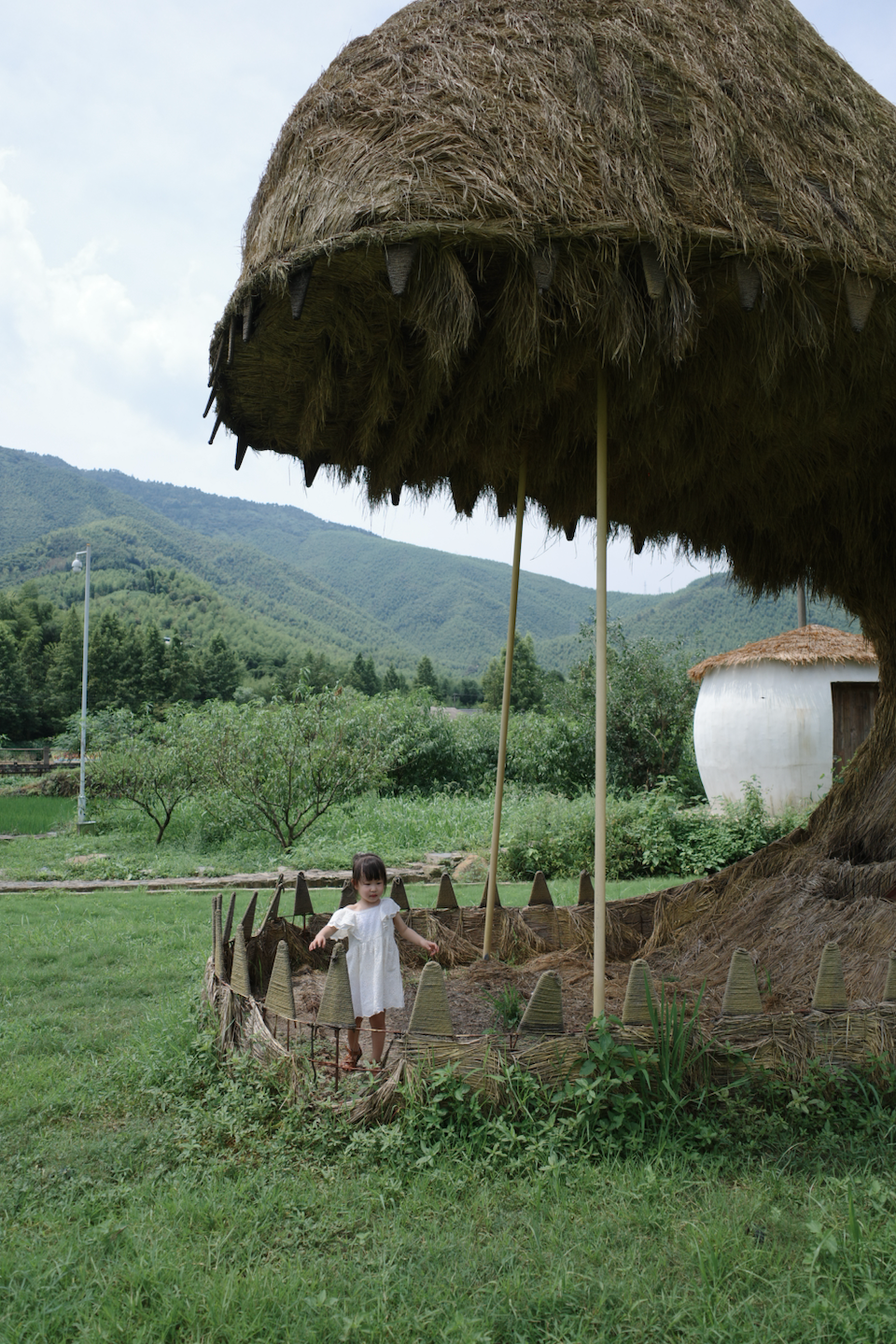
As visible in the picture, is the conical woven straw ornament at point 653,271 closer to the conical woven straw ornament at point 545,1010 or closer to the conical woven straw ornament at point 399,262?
the conical woven straw ornament at point 399,262

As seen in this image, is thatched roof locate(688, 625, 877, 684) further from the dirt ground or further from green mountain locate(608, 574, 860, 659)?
green mountain locate(608, 574, 860, 659)

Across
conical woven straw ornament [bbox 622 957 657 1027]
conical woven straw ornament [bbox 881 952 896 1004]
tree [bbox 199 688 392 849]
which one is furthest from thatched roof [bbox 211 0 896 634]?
tree [bbox 199 688 392 849]

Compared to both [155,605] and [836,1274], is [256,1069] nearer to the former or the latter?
[836,1274]

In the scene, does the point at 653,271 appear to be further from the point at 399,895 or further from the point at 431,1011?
the point at 399,895

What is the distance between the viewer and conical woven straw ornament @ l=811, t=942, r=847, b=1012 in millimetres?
2703

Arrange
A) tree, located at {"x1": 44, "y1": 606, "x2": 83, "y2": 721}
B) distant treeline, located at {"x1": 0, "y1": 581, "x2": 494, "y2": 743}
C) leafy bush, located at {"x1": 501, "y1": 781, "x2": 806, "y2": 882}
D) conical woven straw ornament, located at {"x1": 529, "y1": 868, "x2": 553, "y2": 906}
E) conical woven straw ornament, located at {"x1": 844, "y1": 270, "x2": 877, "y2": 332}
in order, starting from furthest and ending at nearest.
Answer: tree, located at {"x1": 44, "y1": 606, "x2": 83, "y2": 721} < distant treeline, located at {"x1": 0, "y1": 581, "x2": 494, "y2": 743} < leafy bush, located at {"x1": 501, "y1": 781, "x2": 806, "y2": 882} < conical woven straw ornament, located at {"x1": 529, "y1": 868, "x2": 553, "y2": 906} < conical woven straw ornament, located at {"x1": 844, "y1": 270, "x2": 877, "y2": 332}

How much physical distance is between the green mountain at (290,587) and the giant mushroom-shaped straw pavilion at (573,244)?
136ft

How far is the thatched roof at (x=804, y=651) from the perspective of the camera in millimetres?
11586

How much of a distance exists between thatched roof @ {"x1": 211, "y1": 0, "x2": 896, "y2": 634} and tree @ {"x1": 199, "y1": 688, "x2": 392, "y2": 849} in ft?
27.9

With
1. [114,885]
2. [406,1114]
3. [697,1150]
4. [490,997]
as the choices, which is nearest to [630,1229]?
[697,1150]

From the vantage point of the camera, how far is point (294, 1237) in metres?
2.11

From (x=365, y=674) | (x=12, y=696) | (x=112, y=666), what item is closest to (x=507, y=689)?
(x=12, y=696)

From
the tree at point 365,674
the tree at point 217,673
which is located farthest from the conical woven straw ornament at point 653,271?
the tree at point 365,674

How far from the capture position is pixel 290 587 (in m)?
99.8
